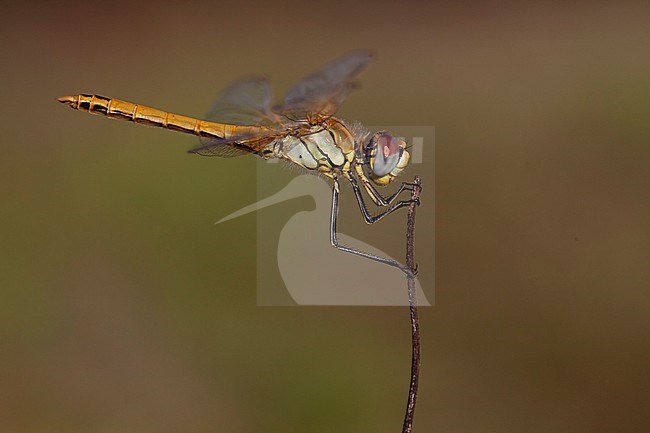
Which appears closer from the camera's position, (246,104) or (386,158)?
(386,158)

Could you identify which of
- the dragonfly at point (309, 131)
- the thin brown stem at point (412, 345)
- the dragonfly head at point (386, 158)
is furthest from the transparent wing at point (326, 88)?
the thin brown stem at point (412, 345)

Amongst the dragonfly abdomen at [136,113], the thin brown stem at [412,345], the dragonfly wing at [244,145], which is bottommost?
the thin brown stem at [412,345]

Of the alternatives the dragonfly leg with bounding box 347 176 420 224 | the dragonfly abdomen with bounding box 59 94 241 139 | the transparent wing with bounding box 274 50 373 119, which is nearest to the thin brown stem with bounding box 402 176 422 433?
the dragonfly leg with bounding box 347 176 420 224

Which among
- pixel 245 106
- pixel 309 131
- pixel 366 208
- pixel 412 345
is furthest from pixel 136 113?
pixel 412 345

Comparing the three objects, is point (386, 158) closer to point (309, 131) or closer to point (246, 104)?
point (309, 131)

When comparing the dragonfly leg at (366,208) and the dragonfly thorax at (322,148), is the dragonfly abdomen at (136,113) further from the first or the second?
the dragonfly leg at (366,208)

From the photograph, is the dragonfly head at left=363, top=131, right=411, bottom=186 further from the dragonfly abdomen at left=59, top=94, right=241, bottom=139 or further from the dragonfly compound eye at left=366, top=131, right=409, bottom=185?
the dragonfly abdomen at left=59, top=94, right=241, bottom=139

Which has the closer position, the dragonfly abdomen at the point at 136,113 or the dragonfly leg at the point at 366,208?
the dragonfly leg at the point at 366,208

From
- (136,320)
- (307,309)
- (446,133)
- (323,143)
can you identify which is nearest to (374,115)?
(446,133)
